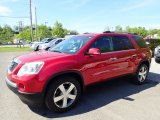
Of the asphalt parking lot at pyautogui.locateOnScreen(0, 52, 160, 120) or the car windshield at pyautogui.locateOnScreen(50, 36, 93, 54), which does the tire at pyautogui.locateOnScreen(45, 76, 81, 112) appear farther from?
the car windshield at pyautogui.locateOnScreen(50, 36, 93, 54)

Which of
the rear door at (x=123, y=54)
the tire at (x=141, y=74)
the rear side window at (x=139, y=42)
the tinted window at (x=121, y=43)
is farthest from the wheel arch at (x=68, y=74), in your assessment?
the rear side window at (x=139, y=42)

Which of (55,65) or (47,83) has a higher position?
(55,65)

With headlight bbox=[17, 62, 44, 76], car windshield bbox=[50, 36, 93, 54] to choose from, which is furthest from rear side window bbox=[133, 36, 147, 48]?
headlight bbox=[17, 62, 44, 76]

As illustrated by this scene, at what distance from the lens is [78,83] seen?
4.61m

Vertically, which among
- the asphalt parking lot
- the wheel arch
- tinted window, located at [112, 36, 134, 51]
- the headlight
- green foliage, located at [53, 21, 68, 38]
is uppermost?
green foliage, located at [53, 21, 68, 38]

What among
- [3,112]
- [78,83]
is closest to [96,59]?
[78,83]

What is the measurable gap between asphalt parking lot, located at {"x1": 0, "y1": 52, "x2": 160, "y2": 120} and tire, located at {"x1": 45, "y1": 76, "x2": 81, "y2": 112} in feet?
0.51

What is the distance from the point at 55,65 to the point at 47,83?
40cm

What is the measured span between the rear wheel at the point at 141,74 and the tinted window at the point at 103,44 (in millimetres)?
1701

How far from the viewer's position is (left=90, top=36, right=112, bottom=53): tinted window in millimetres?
5106

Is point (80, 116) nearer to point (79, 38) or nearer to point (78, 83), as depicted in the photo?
point (78, 83)

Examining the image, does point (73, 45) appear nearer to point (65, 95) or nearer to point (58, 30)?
point (65, 95)

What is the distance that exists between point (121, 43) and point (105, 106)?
202 centimetres

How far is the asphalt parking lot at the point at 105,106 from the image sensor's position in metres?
4.18
